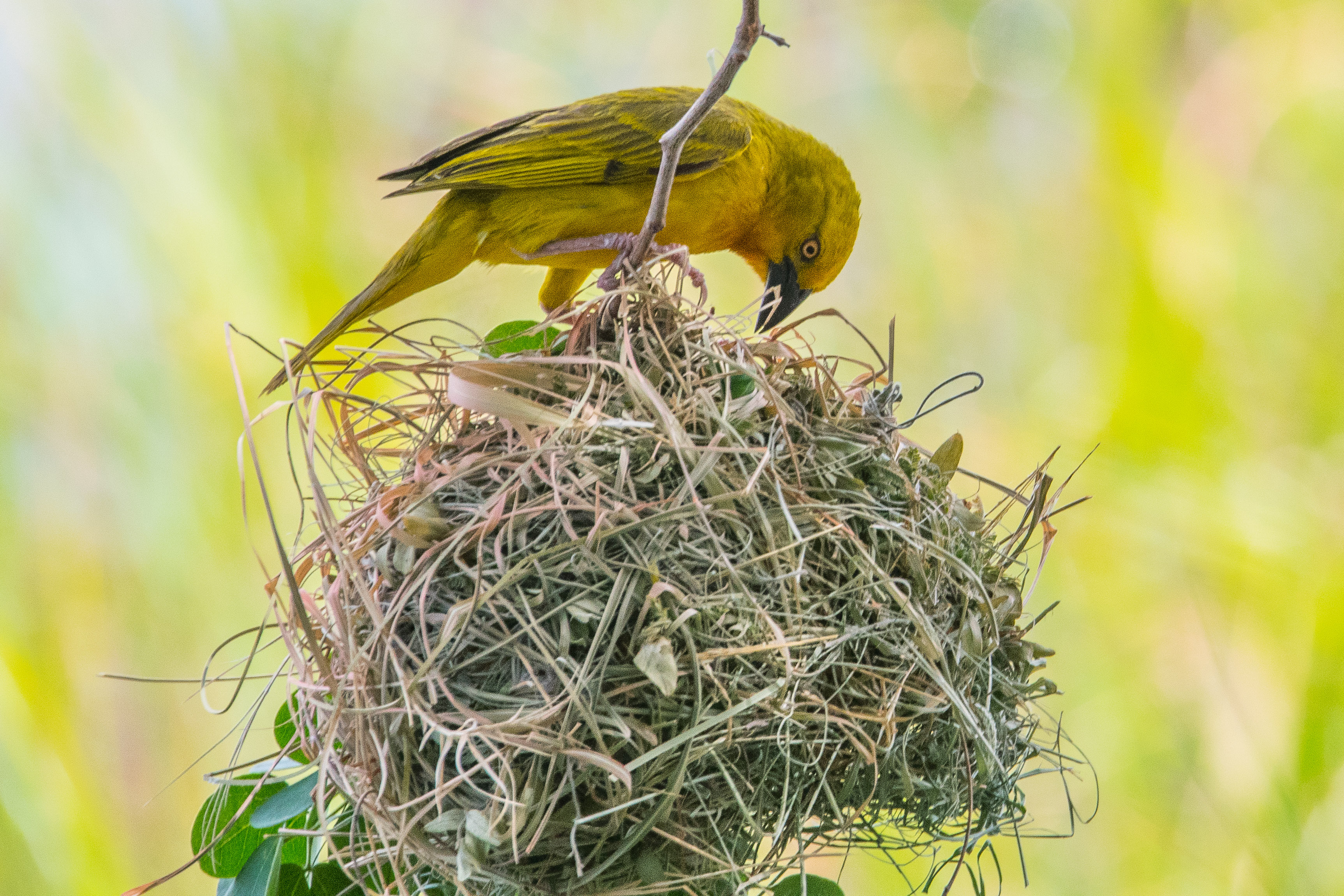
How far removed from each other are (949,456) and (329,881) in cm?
100

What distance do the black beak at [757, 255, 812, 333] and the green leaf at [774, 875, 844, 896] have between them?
111 cm

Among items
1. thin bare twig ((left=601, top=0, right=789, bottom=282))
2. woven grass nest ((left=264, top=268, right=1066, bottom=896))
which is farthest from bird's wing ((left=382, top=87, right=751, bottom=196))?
woven grass nest ((left=264, top=268, right=1066, bottom=896))

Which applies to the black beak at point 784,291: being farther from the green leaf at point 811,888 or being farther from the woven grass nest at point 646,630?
the green leaf at point 811,888

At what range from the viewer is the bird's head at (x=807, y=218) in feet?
6.44

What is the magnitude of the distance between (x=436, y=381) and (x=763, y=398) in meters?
0.44

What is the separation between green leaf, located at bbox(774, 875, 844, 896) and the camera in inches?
47.8

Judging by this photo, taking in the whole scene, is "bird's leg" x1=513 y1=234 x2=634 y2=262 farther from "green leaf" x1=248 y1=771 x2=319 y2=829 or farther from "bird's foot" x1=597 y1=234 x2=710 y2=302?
"green leaf" x1=248 y1=771 x2=319 y2=829

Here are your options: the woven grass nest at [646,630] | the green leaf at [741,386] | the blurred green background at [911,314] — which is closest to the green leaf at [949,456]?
the woven grass nest at [646,630]

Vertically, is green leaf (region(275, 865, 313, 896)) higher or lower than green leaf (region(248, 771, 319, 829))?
lower

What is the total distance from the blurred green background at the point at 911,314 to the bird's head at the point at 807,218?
623mm

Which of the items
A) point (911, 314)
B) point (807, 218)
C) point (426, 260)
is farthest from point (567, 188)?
point (911, 314)

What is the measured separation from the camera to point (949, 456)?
1357 mm

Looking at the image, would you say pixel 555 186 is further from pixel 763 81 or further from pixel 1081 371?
pixel 1081 371

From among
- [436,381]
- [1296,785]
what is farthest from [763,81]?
[1296,785]
